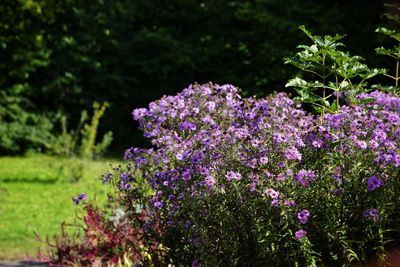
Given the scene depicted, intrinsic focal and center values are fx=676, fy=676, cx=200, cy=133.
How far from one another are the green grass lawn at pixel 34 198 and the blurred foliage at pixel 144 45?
5.89 ft

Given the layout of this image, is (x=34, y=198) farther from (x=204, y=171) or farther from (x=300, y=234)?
(x=300, y=234)

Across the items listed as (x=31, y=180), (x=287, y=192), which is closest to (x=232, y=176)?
(x=287, y=192)

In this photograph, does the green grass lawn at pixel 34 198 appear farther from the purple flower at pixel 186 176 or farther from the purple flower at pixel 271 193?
the purple flower at pixel 271 193

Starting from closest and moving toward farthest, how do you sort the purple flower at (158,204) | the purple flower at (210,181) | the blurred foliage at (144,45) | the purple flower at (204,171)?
the purple flower at (210,181), the purple flower at (204,171), the purple flower at (158,204), the blurred foliage at (144,45)

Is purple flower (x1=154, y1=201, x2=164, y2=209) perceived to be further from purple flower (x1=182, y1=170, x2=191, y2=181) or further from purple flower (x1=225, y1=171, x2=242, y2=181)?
purple flower (x1=225, y1=171, x2=242, y2=181)

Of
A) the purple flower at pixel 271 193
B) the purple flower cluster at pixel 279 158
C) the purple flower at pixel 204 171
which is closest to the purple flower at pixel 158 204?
the purple flower cluster at pixel 279 158

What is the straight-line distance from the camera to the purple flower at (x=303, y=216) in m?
3.05

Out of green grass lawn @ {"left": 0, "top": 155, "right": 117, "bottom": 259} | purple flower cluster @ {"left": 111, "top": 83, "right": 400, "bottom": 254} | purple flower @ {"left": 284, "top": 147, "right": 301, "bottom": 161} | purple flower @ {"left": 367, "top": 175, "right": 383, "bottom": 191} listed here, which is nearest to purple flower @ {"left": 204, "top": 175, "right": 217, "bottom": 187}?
purple flower cluster @ {"left": 111, "top": 83, "right": 400, "bottom": 254}

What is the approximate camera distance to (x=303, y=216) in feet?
10.0

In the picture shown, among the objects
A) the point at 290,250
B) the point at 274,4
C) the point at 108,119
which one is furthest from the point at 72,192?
the point at 290,250

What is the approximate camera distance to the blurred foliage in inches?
490

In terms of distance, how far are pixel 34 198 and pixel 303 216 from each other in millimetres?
6571

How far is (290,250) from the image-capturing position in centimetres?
323

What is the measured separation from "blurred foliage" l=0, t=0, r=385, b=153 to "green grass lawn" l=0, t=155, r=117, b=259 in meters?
1.80
